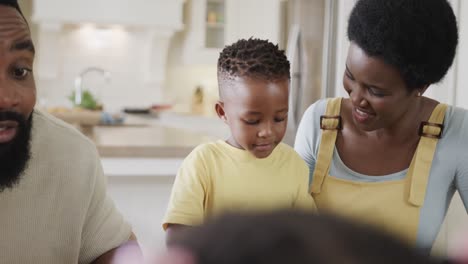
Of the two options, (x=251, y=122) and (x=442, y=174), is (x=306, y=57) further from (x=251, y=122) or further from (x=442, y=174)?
(x=251, y=122)

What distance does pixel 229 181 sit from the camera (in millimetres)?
1164

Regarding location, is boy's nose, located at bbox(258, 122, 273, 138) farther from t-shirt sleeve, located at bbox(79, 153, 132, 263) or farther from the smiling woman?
t-shirt sleeve, located at bbox(79, 153, 132, 263)

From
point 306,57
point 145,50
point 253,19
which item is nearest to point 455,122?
point 306,57

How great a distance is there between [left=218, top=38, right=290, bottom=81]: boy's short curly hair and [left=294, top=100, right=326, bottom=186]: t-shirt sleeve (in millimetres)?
212

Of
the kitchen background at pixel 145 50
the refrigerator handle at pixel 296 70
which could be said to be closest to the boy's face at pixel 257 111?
the refrigerator handle at pixel 296 70

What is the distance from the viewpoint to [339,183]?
1.34 metres

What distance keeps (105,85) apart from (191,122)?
1384mm

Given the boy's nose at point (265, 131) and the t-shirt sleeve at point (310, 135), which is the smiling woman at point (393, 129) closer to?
the t-shirt sleeve at point (310, 135)

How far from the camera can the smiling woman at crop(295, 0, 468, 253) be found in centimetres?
123

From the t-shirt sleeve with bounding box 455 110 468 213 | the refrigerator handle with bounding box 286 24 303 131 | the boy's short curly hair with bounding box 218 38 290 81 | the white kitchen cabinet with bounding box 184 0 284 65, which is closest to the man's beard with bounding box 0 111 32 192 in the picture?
the boy's short curly hair with bounding box 218 38 290 81

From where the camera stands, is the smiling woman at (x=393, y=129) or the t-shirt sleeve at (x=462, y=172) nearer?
the smiling woman at (x=393, y=129)

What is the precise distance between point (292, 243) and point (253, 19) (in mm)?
6853

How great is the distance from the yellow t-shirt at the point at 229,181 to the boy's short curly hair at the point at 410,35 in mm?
274

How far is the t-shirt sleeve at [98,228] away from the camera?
1.21 metres
